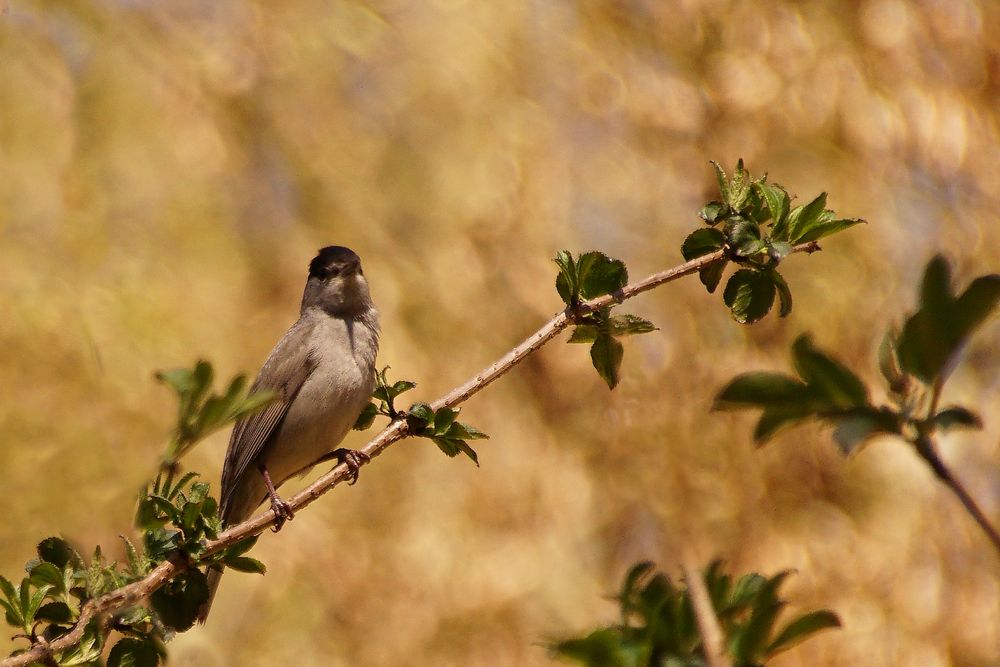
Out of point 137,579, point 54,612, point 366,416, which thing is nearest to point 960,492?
point 137,579

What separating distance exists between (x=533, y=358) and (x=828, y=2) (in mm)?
3696

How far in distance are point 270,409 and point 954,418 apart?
3740 mm

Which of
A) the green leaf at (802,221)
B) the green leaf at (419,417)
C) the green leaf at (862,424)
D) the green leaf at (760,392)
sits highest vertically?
the green leaf at (419,417)

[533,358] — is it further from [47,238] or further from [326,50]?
[47,238]

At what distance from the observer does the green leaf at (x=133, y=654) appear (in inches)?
82.0

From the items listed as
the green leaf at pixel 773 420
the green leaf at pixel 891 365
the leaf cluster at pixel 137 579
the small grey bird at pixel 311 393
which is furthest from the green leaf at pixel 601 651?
the small grey bird at pixel 311 393

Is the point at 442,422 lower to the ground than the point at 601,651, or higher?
higher

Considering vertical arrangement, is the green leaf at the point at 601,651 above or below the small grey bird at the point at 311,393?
below

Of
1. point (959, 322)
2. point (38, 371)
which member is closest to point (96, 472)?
point (38, 371)

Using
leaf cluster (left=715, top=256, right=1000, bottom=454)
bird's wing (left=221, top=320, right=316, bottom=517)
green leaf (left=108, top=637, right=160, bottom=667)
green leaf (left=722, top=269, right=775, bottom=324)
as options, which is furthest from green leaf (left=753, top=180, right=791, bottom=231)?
bird's wing (left=221, top=320, right=316, bottom=517)

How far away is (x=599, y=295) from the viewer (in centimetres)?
234

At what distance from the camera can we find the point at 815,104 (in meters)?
7.13

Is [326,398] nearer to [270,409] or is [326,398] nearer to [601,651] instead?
[270,409]

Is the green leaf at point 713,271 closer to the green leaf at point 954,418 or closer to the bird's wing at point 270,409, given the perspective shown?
the green leaf at point 954,418
